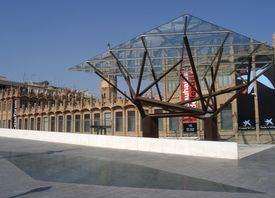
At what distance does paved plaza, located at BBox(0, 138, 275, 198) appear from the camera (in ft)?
40.6

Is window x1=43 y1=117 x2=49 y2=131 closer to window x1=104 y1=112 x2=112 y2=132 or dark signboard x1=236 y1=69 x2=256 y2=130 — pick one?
window x1=104 y1=112 x2=112 y2=132

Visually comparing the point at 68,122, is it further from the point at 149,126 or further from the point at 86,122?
the point at 149,126

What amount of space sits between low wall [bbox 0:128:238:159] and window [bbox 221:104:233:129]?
17936 millimetres

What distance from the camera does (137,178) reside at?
1542 cm

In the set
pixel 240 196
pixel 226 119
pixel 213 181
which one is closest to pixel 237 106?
pixel 226 119

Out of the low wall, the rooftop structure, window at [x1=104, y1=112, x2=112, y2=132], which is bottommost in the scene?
the low wall

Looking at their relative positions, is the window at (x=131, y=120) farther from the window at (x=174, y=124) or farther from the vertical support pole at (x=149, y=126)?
the vertical support pole at (x=149, y=126)

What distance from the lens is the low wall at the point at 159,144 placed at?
23.4m

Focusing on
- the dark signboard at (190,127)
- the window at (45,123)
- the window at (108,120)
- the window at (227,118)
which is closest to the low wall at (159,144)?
the dark signboard at (190,127)

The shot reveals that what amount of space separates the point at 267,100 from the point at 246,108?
7.82 ft

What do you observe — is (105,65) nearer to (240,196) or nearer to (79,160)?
(79,160)

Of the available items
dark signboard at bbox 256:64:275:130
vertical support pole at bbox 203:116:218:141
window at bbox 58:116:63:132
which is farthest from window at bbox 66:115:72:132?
vertical support pole at bbox 203:116:218:141

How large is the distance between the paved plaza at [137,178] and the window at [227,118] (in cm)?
2348

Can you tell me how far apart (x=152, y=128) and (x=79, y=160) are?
913 centimetres
